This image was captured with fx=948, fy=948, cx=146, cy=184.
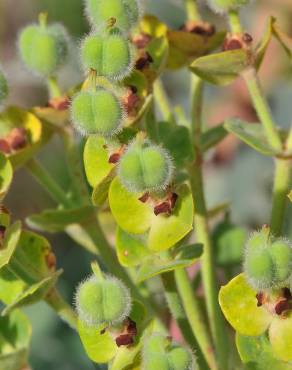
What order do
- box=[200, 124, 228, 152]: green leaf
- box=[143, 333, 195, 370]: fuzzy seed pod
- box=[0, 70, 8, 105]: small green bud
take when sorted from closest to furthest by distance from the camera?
box=[143, 333, 195, 370]: fuzzy seed pod < box=[0, 70, 8, 105]: small green bud < box=[200, 124, 228, 152]: green leaf

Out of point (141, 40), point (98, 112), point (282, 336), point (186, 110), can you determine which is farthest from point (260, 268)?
point (186, 110)

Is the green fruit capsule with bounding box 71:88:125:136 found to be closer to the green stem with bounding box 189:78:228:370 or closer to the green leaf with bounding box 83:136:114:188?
the green leaf with bounding box 83:136:114:188

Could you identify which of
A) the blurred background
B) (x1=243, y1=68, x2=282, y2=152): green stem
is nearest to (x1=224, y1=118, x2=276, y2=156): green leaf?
(x1=243, y1=68, x2=282, y2=152): green stem

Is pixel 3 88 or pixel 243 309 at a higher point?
pixel 3 88

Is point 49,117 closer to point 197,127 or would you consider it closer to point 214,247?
point 197,127

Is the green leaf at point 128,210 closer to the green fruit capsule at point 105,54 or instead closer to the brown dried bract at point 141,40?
the green fruit capsule at point 105,54

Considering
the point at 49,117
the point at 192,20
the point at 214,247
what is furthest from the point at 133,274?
the point at 192,20

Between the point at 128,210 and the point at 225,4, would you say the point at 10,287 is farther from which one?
the point at 225,4
